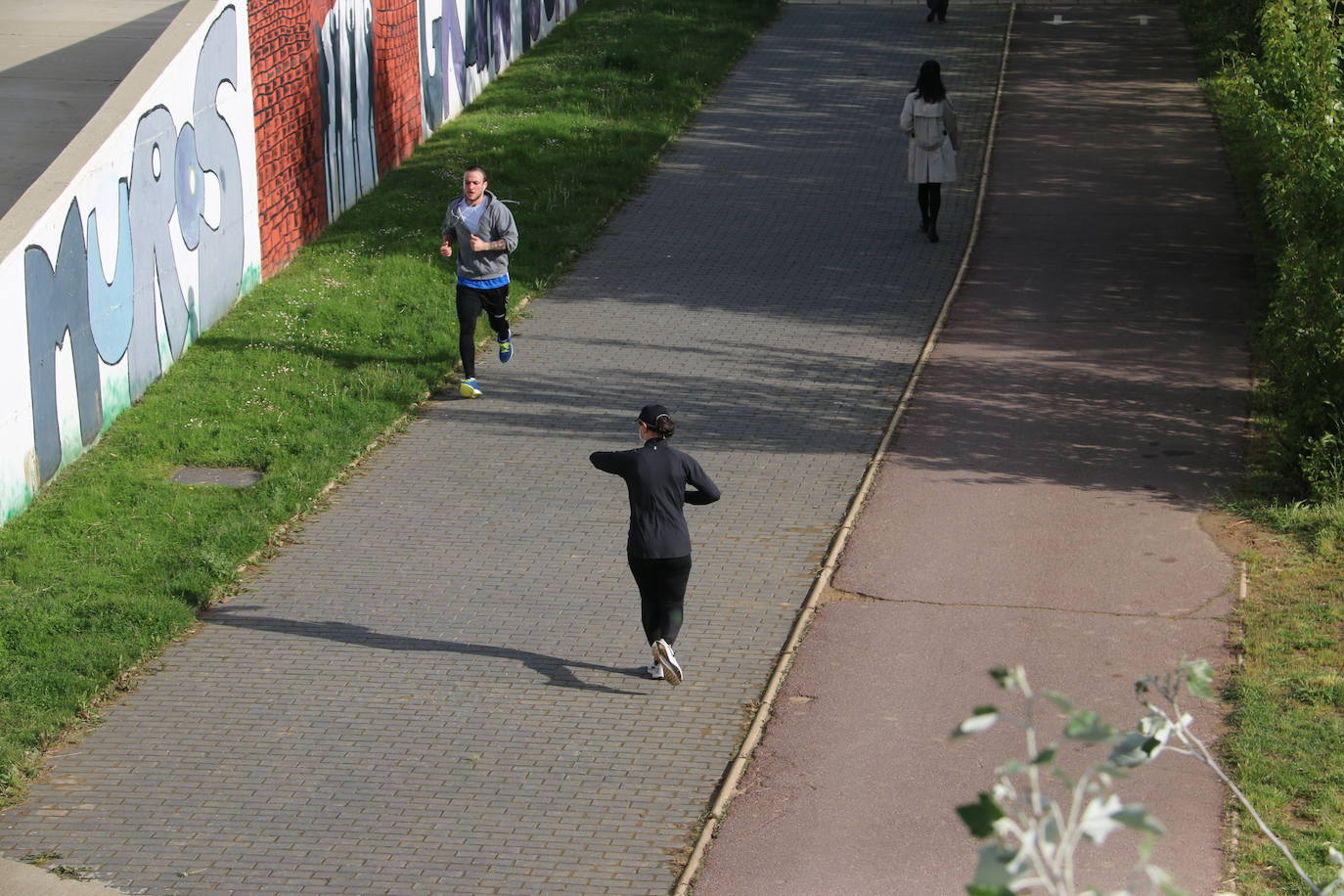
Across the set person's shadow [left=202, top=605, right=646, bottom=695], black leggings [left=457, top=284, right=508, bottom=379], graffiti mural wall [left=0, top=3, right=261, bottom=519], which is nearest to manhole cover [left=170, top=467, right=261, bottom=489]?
graffiti mural wall [left=0, top=3, right=261, bottom=519]

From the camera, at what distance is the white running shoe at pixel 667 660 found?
28.3ft

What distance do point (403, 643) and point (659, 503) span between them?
6.52 feet

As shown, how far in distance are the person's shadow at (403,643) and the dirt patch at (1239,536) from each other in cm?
417

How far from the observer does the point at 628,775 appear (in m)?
7.93

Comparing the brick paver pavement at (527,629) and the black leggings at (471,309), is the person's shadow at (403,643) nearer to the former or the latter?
the brick paver pavement at (527,629)

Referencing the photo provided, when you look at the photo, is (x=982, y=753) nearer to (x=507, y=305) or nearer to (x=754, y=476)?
(x=754, y=476)

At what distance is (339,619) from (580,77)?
16057mm

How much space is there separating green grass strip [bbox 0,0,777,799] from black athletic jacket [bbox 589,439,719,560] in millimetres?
3073

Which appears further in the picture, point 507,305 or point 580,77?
point 580,77

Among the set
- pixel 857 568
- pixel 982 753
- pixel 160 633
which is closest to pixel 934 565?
pixel 857 568

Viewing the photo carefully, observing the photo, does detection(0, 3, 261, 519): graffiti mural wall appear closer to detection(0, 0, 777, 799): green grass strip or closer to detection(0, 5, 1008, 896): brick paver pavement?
detection(0, 0, 777, 799): green grass strip

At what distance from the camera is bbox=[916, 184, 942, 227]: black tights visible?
17672mm

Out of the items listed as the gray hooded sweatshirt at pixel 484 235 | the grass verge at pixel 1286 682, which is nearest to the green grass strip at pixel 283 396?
the gray hooded sweatshirt at pixel 484 235

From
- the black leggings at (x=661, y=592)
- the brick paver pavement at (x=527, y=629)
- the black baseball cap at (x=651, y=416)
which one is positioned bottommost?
the brick paver pavement at (x=527, y=629)
